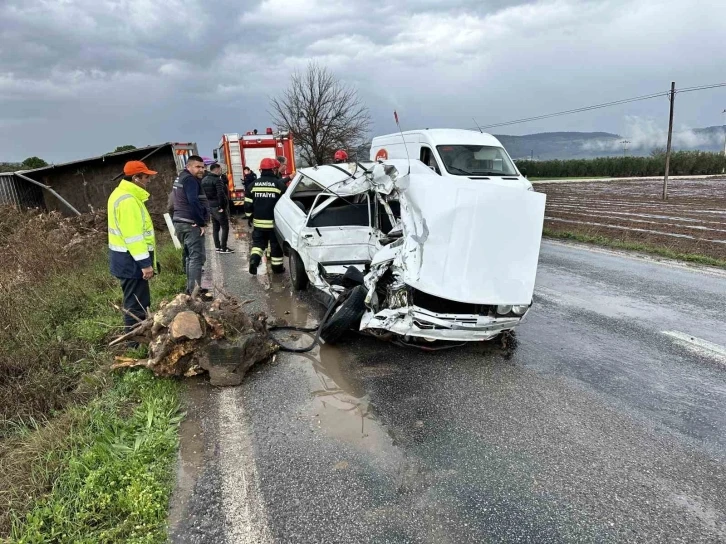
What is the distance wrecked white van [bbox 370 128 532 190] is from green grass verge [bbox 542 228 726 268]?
2.36m

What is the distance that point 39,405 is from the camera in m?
3.89

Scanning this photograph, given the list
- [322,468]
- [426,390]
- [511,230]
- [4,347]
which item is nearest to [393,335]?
[426,390]

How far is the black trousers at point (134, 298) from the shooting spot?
461cm

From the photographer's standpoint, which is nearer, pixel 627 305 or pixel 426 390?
pixel 426 390

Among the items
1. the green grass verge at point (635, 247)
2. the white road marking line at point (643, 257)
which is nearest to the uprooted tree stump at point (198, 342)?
the white road marking line at point (643, 257)

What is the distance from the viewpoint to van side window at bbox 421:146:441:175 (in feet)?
34.4

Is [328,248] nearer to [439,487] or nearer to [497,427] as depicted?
[497,427]

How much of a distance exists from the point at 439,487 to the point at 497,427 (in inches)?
32.0

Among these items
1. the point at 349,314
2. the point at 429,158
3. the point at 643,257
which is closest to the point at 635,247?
the point at 643,257

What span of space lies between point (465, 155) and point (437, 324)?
7.37m

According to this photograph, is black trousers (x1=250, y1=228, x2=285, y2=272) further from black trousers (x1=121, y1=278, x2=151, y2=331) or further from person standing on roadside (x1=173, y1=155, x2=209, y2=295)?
black trousers (x1=121, y1=278, x2=151, y2=331)

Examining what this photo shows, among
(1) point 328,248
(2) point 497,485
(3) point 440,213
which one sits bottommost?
(2) point 497,485

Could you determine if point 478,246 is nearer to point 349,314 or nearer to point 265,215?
point 349,314

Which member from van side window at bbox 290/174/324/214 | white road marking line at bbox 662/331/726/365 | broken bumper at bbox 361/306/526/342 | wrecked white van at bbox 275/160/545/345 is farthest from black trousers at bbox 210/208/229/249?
white road marking line at bbox 662/331/726/365
